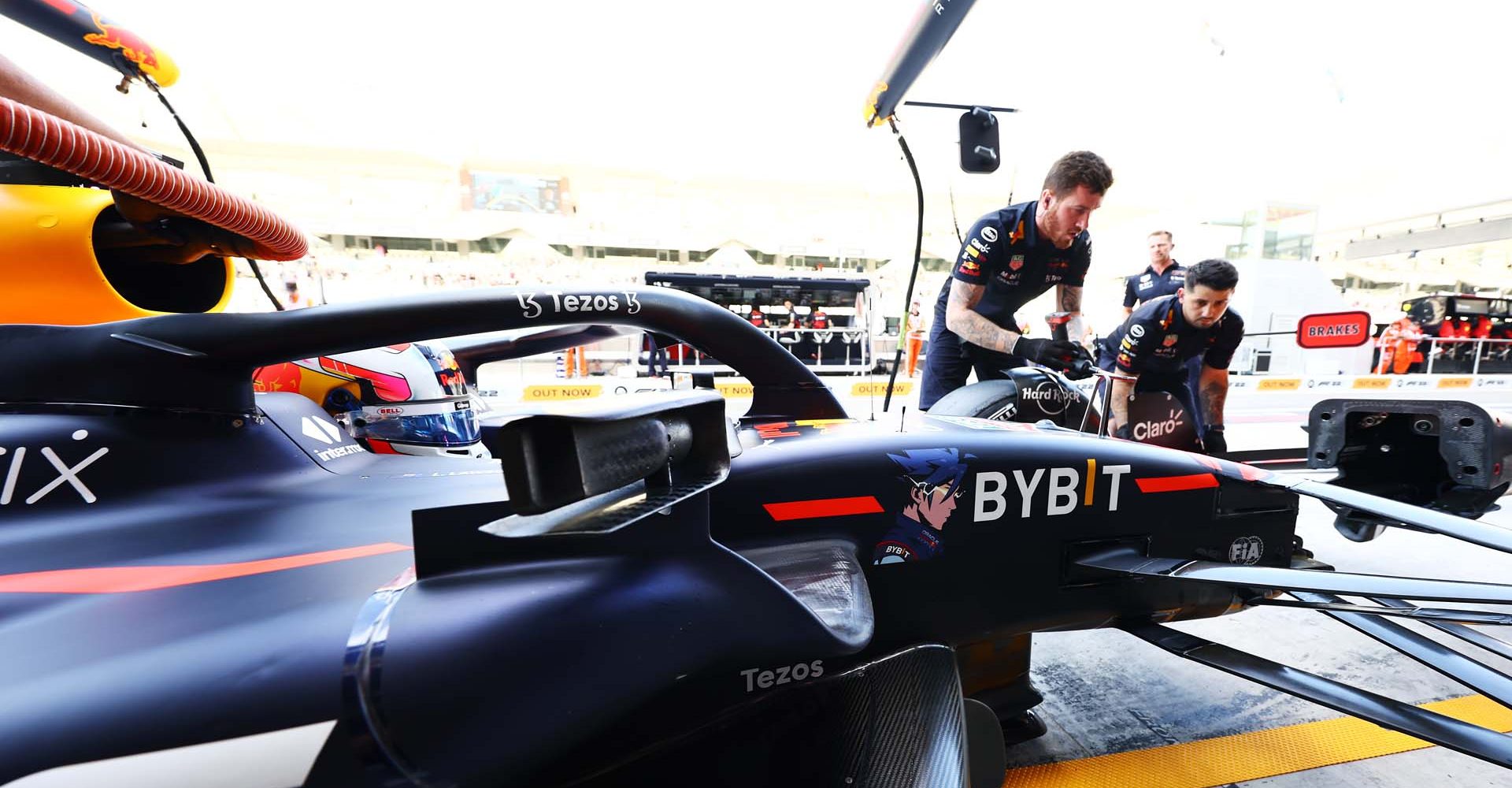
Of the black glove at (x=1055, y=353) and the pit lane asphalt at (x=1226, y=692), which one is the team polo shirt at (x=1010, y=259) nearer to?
the black glove at (x=1055, y=353)

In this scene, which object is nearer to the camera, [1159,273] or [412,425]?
[412,425]

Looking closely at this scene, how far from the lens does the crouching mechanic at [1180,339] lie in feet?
8.75

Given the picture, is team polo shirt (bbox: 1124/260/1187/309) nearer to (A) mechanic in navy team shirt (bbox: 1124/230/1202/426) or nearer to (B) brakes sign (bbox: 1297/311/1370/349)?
(A) mechanic in navy team shirt (bbox: 1124/230/1202/426)

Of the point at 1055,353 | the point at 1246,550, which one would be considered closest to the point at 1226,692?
the point at 1246,550

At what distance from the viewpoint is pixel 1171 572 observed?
1.05m

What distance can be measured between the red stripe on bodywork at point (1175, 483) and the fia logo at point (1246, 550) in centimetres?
18

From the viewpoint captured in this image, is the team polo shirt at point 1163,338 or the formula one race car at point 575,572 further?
the team polo shirt at point 1163,338

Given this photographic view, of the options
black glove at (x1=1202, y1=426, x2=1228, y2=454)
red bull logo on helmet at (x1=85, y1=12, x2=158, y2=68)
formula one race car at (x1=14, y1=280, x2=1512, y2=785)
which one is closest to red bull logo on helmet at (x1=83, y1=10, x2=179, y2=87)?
red bull logo on helmet at (x1=85, y1=12, x2=158, y2=68)

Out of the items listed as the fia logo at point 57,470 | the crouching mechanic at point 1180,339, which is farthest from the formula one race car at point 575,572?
the crouching mechanic at point 1180,339

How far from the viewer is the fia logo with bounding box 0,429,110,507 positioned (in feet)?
2.56

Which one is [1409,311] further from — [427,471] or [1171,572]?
[427,471]

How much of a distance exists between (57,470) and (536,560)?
74 cm

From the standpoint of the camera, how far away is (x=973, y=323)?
2486mm

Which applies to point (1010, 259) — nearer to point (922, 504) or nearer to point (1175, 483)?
point (1175, 483)
